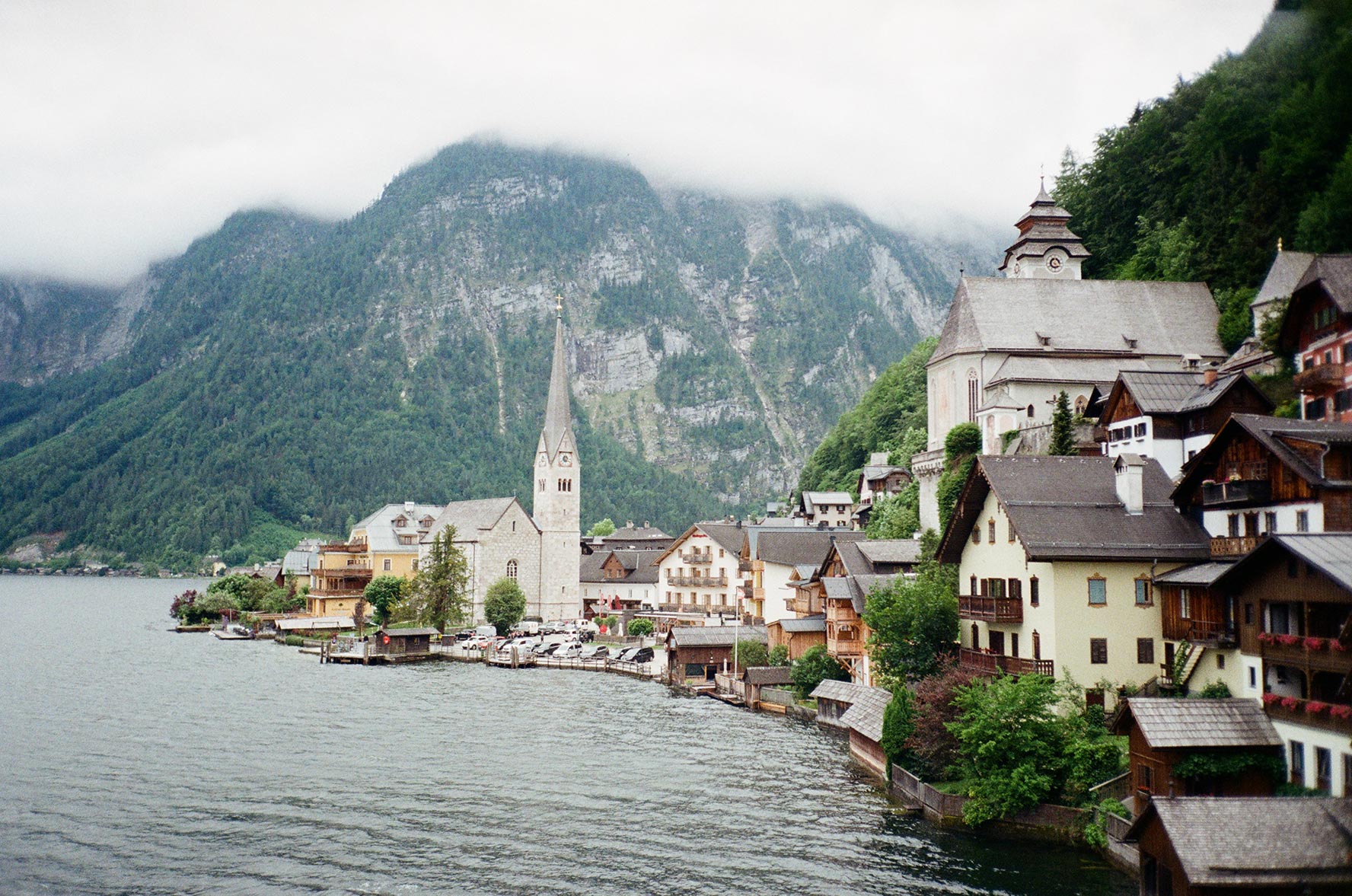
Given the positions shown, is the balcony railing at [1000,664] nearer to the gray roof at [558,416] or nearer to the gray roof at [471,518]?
the gray roof at [471,518]

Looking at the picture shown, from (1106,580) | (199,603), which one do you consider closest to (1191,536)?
(1106,580)

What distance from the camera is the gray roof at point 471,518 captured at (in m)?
115

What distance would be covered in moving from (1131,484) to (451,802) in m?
26.5

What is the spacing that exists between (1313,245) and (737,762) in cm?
4128

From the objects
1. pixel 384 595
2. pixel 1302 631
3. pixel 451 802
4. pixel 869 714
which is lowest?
pixel 451 802

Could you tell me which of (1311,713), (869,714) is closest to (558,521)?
(869,714)

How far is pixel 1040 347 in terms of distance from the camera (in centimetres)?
6656

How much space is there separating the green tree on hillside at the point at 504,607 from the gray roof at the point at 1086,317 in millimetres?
52775

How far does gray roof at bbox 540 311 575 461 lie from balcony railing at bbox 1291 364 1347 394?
4132 inches

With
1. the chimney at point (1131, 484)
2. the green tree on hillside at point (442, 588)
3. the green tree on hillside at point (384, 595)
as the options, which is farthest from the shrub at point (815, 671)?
the green tree on hillside at point (384, 595)

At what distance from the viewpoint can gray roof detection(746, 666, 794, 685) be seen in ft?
217

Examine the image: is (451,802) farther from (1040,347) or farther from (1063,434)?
(1040,347)

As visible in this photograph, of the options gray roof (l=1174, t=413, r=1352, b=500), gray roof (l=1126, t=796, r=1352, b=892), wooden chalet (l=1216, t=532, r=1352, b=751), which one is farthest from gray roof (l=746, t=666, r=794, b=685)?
gray roof (l=1126, t=796, r=1352, b=892)

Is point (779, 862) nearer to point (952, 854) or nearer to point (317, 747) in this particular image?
point (952, 854)
